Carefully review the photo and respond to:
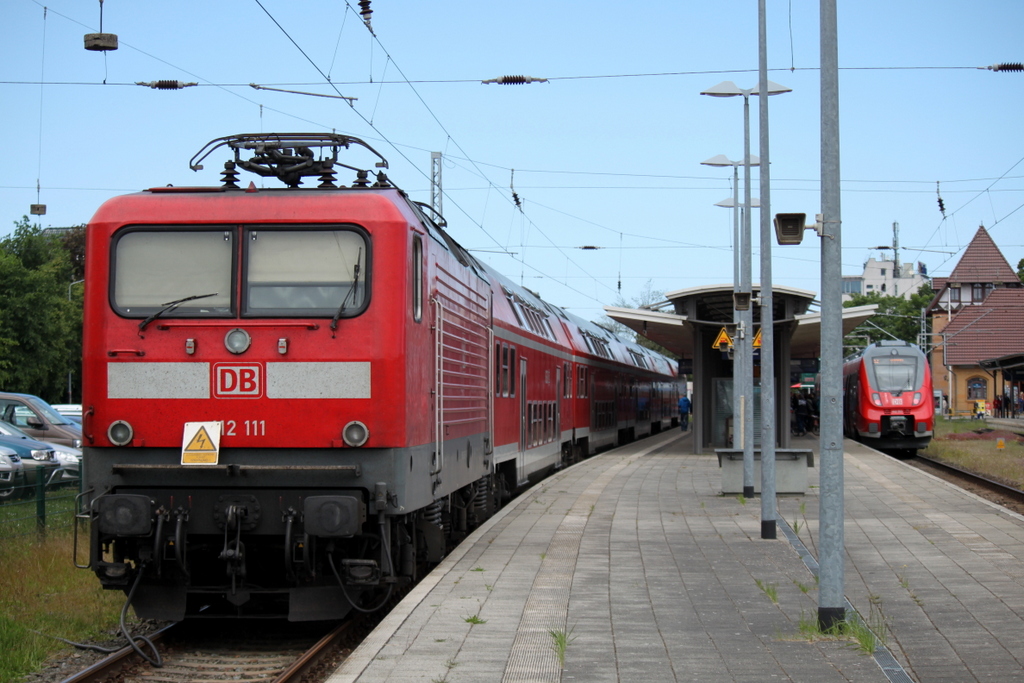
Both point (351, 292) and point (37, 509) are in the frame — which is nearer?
point (351, 292)

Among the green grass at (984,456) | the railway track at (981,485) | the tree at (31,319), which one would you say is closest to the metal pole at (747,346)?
the railway track at (981,485)

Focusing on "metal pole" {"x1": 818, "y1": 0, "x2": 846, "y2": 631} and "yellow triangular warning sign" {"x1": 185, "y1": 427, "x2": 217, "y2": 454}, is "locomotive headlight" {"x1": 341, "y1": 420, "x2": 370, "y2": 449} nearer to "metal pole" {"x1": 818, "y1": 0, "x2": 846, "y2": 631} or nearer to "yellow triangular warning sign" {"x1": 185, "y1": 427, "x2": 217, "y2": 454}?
"yellow triangular warning sign" {"x1": 185, "y1": 427, "x2": 217, "y2": 454}

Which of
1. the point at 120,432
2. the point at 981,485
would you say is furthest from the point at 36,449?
the point at 981,485

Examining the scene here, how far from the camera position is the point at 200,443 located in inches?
315

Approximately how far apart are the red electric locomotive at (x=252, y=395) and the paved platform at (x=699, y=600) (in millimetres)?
970

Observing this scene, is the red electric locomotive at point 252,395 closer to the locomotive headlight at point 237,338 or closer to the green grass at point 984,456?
the locomotive headlight at point 237,338

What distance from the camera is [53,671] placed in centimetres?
758

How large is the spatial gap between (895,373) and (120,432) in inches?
1063

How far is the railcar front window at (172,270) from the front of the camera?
8.23m

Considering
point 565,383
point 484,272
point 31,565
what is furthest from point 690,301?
point 31,565

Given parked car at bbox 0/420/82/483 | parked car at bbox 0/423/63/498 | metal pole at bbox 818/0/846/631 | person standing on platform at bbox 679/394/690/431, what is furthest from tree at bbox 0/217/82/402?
metal pole at bbox 818/0/846/631

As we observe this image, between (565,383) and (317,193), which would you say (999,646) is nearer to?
(317,193)

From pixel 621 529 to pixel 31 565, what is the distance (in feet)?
20.5

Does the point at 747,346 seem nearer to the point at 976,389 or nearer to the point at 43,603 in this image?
the point at 43,603
